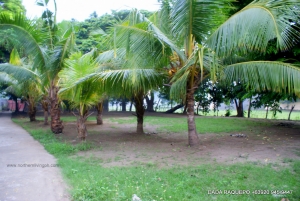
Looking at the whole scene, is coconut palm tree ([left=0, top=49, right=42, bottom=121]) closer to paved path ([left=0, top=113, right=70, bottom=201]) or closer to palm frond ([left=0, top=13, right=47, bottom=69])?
palm frond ([left=0, top=13, right=47, bottom=69])

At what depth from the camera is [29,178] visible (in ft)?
17.2

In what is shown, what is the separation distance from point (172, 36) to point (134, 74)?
1691mm

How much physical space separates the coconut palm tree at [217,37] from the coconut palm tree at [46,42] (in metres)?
4.12

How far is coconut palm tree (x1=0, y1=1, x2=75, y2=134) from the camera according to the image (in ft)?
27.7

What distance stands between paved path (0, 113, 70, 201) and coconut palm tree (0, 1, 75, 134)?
138 inches

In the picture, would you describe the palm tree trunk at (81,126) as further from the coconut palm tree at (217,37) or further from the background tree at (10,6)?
the background tree at (10,6)

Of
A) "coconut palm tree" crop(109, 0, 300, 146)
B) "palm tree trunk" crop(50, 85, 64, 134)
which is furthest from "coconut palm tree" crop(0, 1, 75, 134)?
"coconut palm tree" crop(109, 0, 300, 146)

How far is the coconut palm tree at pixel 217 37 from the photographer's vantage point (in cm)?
516

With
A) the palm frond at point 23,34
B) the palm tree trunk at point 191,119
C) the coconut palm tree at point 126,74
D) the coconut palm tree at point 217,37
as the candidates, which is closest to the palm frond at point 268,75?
the coconut palm tree at point 217,37

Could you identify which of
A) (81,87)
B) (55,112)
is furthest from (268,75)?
(55,112)

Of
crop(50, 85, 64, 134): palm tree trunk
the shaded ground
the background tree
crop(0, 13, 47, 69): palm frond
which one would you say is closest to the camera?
the shaded ground

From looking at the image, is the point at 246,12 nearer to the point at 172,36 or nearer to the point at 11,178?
the point at 172,36

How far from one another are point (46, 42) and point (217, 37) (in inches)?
293

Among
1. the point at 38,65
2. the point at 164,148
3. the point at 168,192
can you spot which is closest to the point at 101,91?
the point at 164,148
